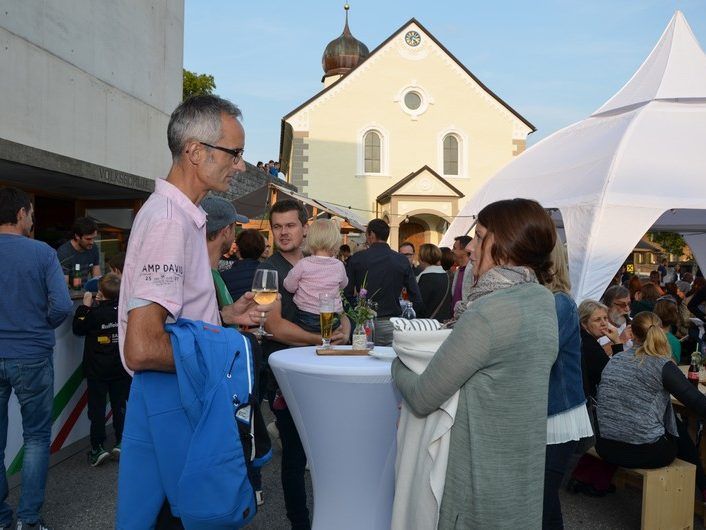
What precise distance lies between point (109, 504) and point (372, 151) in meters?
26.9

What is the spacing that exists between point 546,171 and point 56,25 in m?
7.41

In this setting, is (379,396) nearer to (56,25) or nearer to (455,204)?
(56,25)

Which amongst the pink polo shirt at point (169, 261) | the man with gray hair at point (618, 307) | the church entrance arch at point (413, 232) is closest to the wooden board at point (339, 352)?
the pink polo shirt at point (169, 261)

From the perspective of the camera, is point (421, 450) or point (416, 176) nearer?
point (421, 450)

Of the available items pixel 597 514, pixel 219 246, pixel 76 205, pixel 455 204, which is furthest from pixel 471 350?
pixel 455 204

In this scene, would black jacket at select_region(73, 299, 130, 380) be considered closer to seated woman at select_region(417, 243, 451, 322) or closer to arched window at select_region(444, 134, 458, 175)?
seated woman at select_region(417, 243, 451, 322)

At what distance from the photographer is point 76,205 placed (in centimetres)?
970

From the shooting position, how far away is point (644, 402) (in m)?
4.29

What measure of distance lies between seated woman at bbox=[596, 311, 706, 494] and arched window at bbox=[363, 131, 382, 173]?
26364 millimetres

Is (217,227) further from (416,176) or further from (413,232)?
(413,232)

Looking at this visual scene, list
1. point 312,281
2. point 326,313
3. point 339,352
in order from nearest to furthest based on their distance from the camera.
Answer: point 339,352 → point 326,313 → point 312,281

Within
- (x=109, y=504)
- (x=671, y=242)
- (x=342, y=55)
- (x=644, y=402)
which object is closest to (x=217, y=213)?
(x=109, y=504)

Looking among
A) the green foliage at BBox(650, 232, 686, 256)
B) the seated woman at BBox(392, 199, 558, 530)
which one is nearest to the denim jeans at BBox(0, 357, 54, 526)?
the seated woman at BBox(392, 199, 558, 530)

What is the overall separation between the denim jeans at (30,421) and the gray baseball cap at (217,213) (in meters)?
1.52
